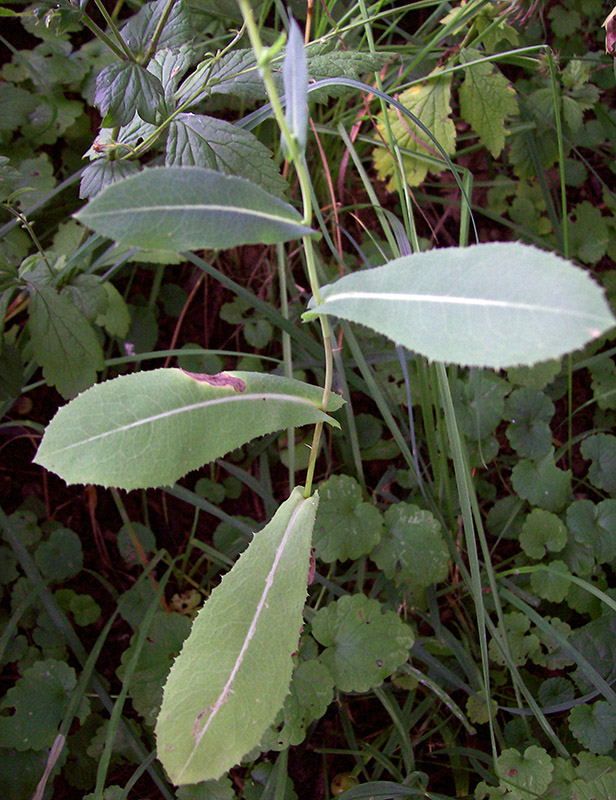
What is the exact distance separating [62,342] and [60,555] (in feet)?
2.03

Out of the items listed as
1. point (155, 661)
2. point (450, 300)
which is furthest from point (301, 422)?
point (155, 661)

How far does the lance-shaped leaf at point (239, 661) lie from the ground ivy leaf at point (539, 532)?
799 mm

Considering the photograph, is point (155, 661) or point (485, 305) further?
point (155, 661)

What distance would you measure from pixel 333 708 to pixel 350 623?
0.31 m

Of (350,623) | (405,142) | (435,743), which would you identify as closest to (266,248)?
(405,142)

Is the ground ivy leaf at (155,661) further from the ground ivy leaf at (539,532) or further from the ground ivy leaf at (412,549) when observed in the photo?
the ground ivy leaf at (539,532)

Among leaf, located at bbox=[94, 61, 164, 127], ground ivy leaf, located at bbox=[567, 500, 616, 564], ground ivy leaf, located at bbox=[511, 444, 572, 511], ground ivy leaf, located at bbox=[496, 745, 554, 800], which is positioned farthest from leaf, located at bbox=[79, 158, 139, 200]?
ground ivy leaf, located at bbox=[496, 745, 554, 800]

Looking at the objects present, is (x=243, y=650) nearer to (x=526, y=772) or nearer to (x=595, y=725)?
(x=526, y=772)

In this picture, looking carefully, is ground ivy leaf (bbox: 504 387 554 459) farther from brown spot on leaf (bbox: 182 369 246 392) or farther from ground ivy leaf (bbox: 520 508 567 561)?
brown spot on leaf (bbox: 182 369 246 392)

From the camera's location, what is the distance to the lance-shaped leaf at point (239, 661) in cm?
85

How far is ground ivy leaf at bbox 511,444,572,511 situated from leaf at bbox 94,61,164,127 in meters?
1.24

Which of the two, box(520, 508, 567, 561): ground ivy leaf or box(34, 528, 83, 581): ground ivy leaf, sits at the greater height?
box(34, 528, 83, 581): ground ivy leaf

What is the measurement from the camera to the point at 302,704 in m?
1.23

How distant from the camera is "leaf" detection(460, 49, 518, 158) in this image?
1.48 metres
